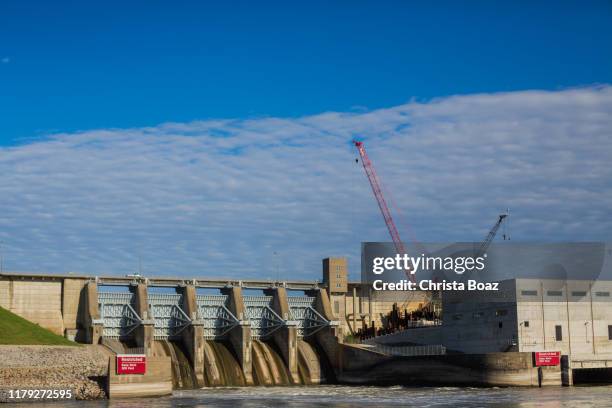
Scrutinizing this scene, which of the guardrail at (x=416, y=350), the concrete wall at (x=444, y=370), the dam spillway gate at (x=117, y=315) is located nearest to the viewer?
the concrete wall at (x=444, y=370)

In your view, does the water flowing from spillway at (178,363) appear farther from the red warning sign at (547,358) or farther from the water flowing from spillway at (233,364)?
the red warning sign at (547,358)

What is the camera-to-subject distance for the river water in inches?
3120

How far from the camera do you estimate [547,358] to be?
4109 inches

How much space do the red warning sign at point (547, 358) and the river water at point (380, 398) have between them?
4.09m

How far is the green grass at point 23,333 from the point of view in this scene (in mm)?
101769

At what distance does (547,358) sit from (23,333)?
59826 millimetres

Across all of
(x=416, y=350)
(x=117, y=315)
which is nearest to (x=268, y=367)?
(x=416, y=350)

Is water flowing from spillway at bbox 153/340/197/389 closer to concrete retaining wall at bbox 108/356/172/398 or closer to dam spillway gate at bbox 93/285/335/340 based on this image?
dam spillway gate at bbox 93/285/335/340

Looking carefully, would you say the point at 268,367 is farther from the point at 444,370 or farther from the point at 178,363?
the point at 444,370

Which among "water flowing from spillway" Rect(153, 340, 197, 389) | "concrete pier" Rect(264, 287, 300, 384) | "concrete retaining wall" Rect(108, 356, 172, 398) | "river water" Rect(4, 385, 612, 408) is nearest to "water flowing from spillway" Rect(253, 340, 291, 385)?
"concrete pier" Rect(264, 287, 300, 384)

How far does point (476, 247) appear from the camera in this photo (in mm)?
146500

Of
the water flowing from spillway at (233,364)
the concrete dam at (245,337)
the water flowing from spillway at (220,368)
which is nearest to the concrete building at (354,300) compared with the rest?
the concrete dam at (245,337)

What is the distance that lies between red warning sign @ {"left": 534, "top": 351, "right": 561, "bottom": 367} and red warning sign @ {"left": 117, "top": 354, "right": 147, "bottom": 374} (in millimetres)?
44600

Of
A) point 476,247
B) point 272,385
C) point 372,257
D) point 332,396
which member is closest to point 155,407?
point 332,396
